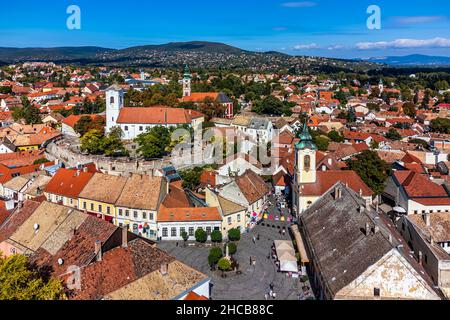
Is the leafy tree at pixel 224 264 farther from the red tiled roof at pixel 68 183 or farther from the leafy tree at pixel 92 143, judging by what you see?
the leafy tree at pixel 92 143

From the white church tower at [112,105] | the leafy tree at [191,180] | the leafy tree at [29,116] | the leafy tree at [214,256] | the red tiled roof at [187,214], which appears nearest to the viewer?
the leafy tree at [214,256]

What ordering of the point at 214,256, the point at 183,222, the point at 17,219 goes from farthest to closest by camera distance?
1. the point at 183,222
2. the point at 17,219
3. the point at 214,256

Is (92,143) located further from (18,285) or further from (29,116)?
(29,116)

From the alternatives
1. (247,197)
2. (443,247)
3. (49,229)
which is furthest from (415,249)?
(49,229)

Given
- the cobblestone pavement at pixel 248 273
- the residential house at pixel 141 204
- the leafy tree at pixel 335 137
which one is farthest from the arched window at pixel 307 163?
the leafy tree at pixel 335 137

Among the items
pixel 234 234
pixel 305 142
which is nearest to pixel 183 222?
pixel 234 234

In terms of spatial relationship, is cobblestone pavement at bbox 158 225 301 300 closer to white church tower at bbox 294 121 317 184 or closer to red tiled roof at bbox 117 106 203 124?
white church tower at bbox 294 121 317 184

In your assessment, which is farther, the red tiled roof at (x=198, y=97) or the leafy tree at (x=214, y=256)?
the red tiled roof at (x=198, y=97)
